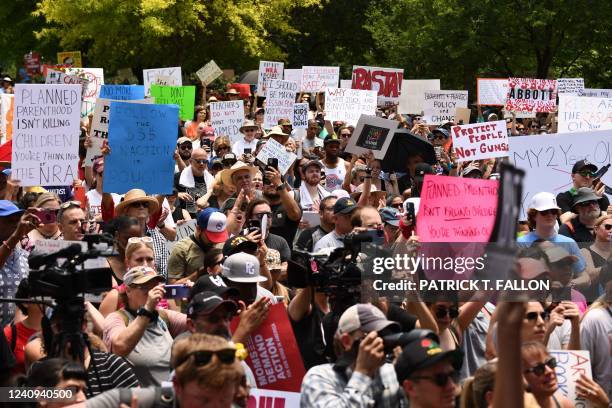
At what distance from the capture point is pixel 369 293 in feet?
20.9

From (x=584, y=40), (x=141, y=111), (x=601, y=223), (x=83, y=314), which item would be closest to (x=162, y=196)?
(x=141, y=111)

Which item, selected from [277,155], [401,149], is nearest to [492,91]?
[401,149]

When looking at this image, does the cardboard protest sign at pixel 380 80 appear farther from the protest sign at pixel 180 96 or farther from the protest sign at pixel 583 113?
the protest sign at pixel 583 113

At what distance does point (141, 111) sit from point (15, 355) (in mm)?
5170

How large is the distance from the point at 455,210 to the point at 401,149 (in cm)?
586

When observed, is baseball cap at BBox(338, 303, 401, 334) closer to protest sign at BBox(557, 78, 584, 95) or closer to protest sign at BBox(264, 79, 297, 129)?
protest sign at BBox(264, 79, 297, 129)

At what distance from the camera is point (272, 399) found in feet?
19.4

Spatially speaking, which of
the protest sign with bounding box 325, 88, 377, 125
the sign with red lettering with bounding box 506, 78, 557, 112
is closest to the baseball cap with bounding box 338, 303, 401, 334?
the protest sign with bounding box 325, 88, 377, 125

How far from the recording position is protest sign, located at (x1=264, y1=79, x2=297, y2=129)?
59.2 feet

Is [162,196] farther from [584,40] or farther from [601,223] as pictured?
[584,40]

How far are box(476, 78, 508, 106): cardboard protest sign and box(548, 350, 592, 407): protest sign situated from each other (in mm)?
18425

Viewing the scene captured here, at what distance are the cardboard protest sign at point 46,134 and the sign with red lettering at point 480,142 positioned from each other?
4.87 metres

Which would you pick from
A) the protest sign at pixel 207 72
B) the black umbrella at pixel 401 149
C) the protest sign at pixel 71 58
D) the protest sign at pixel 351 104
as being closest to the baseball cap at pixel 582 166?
the black umbrella at pixel 401 149

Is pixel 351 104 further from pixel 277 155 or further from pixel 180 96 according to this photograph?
pixel 277 155
